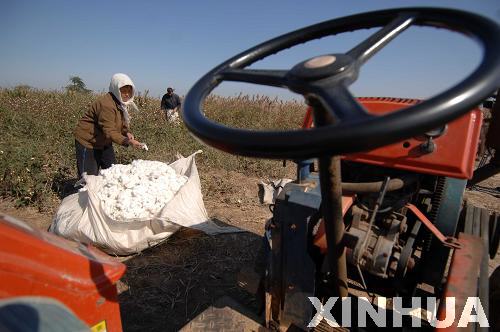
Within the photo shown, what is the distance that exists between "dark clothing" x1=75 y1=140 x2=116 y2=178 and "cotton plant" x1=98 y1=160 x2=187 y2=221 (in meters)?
0.75

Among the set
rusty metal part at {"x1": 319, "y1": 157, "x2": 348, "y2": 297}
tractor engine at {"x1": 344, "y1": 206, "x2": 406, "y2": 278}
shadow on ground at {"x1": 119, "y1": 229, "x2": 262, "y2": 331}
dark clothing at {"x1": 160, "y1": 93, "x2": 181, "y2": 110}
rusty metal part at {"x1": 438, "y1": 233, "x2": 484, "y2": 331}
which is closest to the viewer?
rusty metal part at {"x1": 319, "y1": 157, "x2": 348, "y2": 297}

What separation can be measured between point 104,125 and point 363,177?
2.86 metres

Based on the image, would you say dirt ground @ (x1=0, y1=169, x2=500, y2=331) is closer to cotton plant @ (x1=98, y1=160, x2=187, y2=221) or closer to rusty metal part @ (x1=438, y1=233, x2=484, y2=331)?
cotton plant @ (x1=98, y1=160, x2=187, y2=221)

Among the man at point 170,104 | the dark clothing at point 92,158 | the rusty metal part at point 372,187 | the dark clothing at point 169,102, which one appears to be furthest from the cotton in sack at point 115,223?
the dark clothing at point 169,102

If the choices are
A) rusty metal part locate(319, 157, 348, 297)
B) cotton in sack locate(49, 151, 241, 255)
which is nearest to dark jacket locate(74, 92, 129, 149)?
cotton in sack locate(49, 151, 241, 255)

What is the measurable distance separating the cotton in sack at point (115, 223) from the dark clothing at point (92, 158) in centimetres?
87

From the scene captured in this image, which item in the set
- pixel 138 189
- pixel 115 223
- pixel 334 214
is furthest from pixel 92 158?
pixel 334 214

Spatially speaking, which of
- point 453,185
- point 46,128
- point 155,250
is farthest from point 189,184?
point 46,128

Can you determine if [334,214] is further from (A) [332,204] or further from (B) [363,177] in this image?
(B) [363,177]

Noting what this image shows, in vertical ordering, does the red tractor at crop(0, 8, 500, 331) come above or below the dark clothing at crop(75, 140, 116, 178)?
above

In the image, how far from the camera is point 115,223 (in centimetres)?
276

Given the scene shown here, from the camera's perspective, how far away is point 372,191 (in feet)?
5.34

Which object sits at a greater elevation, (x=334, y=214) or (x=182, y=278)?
(x=334, y=214)

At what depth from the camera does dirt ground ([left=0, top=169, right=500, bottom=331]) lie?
238 centimetres
